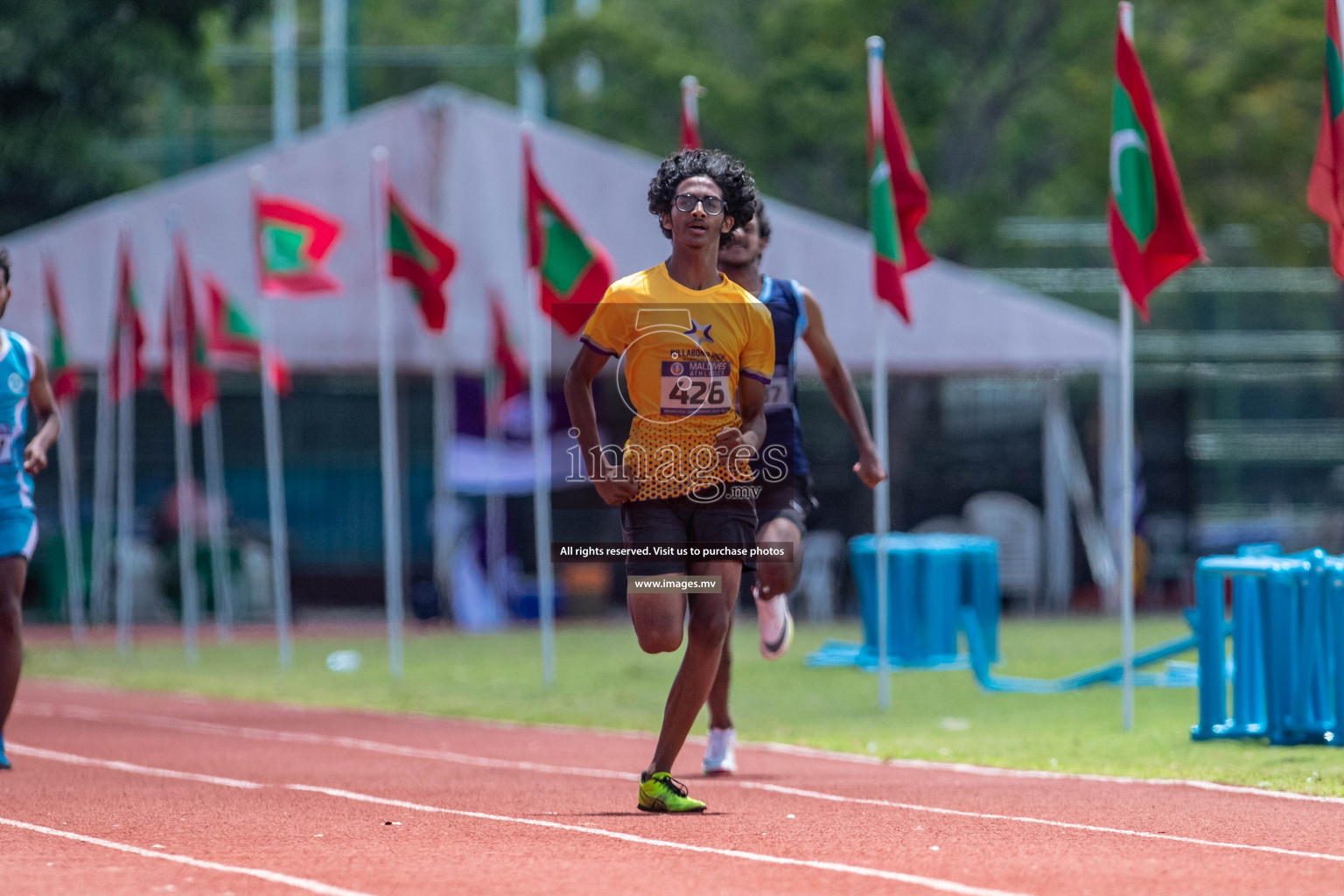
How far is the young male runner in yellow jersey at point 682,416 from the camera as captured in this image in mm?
6668

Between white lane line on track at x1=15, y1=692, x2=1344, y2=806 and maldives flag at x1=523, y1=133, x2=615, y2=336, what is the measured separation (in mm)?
3894

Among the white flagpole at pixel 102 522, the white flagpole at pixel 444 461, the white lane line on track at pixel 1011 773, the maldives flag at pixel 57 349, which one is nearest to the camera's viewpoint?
the white lane line on track at pixel 1011 773

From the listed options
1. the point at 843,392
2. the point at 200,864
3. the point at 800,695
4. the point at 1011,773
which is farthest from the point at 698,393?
the point at 800,695

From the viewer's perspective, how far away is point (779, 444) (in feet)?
27.4

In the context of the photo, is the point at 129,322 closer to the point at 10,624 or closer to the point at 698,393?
the point at 10,624

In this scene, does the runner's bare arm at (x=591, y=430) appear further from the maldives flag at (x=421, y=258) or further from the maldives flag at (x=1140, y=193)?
the maldives flag at (x=421, y=258)

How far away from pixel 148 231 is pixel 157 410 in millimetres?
6548

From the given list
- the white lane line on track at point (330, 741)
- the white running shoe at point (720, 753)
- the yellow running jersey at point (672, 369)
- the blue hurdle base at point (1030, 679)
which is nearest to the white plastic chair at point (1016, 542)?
the blue hurdle base at point (1030, 679)

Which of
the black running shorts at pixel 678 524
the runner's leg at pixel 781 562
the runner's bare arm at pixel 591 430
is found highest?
the runner's bare arm at pixel 591 430

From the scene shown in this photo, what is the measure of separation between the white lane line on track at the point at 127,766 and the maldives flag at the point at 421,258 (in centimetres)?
670

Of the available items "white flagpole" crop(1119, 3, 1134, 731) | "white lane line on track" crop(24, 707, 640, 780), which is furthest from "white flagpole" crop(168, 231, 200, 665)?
"white flagpole" crop(1119, 3, 1134, 731)

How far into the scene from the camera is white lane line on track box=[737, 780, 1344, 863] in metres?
A: 6.06

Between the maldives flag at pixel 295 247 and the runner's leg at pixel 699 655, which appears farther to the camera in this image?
the maldives flag at pixel 295 247

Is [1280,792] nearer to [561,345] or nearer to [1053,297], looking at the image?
[561,345]
